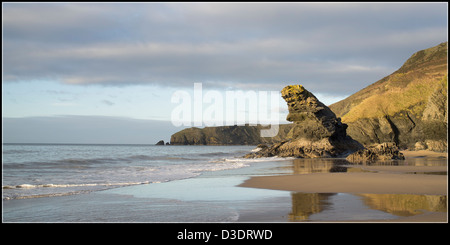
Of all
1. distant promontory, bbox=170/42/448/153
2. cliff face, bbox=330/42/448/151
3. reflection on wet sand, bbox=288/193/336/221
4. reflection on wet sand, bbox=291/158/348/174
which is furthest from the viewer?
cliff face, bbox=330/42/448/151

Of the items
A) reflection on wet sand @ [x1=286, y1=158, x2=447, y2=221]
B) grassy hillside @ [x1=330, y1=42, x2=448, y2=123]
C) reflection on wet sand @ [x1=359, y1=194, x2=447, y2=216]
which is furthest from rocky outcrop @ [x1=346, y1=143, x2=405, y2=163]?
grassy hillside @ [x1=330, y1=42, x2=448, y2=123]

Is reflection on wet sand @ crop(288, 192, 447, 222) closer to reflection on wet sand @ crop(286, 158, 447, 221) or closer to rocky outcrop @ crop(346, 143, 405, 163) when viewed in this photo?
reflection on wet sand @ crop(286, 158, 447, 221)

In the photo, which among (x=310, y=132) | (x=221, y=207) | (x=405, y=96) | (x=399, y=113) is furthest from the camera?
(x=405, y=96)

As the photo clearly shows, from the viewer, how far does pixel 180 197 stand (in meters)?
10.1

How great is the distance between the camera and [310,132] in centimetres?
4528

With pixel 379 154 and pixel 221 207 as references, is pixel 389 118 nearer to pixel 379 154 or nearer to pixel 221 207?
pixel 379 154

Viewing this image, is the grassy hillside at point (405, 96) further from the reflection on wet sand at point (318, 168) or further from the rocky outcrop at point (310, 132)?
the reflection on wet sand at point (318, 168)

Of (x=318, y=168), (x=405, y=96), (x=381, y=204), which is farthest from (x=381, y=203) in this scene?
(x=405, y=96)

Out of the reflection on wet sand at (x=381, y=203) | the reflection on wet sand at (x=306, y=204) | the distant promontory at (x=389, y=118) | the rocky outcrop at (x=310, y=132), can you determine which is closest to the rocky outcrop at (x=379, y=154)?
the distant promontory at (x=389, y=118)

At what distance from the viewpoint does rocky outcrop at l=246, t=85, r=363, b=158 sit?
140 feet
